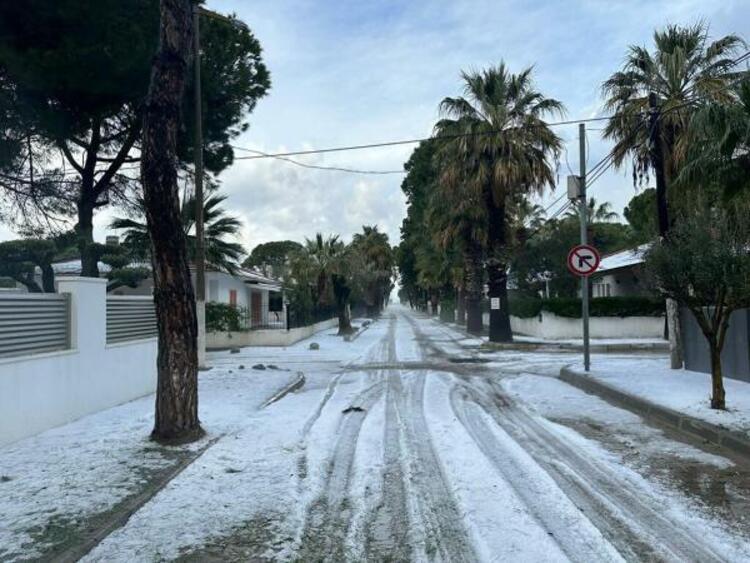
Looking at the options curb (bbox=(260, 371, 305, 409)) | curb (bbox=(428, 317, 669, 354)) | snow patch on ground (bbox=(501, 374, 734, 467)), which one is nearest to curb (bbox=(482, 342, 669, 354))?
curb (bbox=(428, 317, 669, 354))

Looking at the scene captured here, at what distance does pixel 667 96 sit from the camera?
15516 mm

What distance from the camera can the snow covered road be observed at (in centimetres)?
476

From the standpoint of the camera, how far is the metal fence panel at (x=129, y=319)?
11359mm

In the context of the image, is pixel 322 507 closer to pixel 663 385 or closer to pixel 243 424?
pixel 243 424

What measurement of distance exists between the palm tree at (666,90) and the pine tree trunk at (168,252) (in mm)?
10709

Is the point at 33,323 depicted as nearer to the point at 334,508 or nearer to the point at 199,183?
the point at 334,508

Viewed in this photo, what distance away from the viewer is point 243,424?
9391mm

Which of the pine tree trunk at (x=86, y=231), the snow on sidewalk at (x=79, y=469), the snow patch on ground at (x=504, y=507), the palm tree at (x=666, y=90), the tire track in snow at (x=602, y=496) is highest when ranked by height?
the palm tree at (x=666, y=90)

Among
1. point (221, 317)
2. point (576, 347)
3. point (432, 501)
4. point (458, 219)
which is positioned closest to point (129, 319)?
point (432, 501)

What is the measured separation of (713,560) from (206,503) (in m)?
3.92

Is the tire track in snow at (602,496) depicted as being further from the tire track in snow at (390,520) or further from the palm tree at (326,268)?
the palm tree at (326,268)

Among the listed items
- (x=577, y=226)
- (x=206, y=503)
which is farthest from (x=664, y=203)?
(x=577, y=226)

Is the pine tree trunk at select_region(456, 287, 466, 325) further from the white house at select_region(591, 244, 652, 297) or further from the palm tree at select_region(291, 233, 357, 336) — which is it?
the palm tree at select_region(291, 233, 357, 336)

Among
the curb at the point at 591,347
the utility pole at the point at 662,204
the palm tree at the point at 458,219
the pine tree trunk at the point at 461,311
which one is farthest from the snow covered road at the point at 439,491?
the pine tree trunk at the point at 461,311
